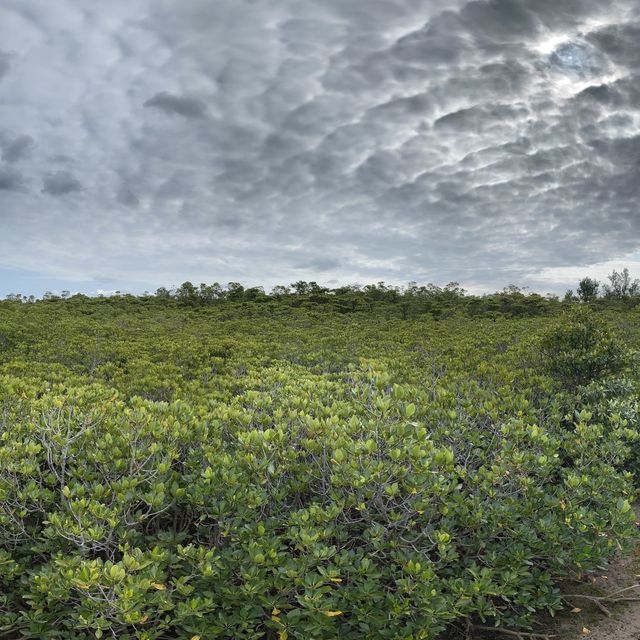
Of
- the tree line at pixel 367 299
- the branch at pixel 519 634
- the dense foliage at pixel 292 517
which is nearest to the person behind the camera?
the dense foliage at pixel 292 517

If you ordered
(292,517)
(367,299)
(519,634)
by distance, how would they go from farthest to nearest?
(367,299) → (519,634) → (292,517)

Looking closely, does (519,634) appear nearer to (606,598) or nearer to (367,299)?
(606,598)

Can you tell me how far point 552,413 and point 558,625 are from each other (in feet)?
7.86

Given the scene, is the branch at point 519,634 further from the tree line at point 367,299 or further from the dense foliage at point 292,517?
the tree line at point 367,299

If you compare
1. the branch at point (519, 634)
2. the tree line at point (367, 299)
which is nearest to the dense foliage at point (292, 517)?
the branch at point (519, 634)

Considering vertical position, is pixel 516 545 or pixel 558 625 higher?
pixel 516 545

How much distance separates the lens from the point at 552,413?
6.18m

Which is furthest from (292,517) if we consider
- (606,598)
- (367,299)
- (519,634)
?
(367,299)

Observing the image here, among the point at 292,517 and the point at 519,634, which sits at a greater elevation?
the point at 292,517

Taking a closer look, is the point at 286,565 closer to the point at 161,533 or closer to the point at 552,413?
the point at 161,533

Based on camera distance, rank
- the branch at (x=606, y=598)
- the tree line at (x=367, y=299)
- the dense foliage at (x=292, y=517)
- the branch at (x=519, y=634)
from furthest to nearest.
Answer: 1. the tree line at (x=367, y=299)
2. the branch at (x=606, y=598)
3. the branch at (x=519, y=634)
4. the dense foliage at (x=292, y=517)

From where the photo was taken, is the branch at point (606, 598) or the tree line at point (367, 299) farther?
the tree line at point (367, 299)

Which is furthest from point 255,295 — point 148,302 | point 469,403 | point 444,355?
point 469,403

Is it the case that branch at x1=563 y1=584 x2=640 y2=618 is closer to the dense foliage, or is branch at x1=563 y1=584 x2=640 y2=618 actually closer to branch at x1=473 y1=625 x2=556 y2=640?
the dense foliage
